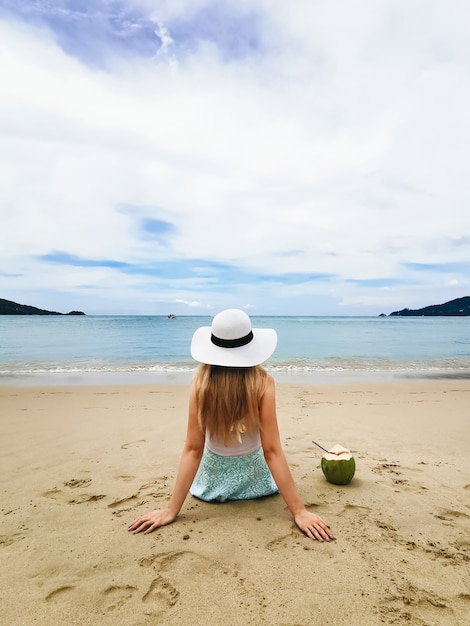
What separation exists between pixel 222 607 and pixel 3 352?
19583mm

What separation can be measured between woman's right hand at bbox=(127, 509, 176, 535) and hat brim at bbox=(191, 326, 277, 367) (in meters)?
1.26

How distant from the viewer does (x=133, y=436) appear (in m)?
5.52

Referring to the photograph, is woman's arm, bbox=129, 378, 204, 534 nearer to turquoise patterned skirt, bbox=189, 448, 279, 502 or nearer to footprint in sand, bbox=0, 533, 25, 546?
turquoise patterned skirt, bbox=189, 448, 279, 502

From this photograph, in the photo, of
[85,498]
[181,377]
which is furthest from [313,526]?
[181,377]

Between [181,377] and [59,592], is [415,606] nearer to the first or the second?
[59,592]

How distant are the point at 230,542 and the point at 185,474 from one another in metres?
0.56

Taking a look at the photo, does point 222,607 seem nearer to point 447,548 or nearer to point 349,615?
point 349,615

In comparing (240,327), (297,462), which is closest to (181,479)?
(240,327)

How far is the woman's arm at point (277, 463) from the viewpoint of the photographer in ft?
9.49

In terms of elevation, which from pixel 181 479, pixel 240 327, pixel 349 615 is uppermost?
pixel 240 327

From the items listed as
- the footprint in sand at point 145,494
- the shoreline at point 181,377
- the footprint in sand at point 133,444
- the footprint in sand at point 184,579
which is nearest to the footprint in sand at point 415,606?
the footprint in sand at point 184,579

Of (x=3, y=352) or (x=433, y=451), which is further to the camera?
(x=3, y=352)

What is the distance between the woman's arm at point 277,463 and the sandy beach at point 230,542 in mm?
121

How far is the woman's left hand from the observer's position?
2.80 meters
